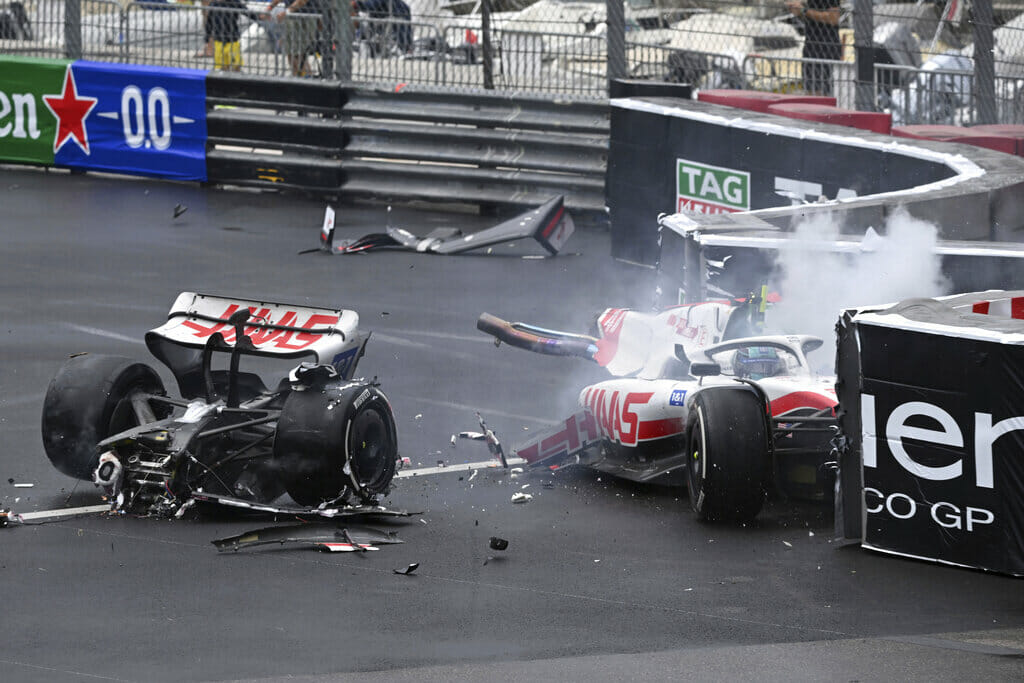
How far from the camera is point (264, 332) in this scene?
8250mm

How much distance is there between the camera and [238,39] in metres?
18.5

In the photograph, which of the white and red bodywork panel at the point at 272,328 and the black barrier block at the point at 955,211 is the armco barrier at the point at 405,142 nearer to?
the black barrier block at the point at 955,211

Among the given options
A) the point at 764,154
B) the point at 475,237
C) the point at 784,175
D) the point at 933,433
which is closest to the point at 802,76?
the point at 764,154

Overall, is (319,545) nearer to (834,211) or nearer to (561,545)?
(561,545)

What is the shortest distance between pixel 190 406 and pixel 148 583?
1.49m

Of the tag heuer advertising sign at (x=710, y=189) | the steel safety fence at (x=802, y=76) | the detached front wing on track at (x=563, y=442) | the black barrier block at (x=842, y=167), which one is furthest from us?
the steel safety fence at (x=802, y=76)

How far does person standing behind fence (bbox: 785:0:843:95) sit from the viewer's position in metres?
15.8

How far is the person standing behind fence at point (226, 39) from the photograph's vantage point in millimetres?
18406

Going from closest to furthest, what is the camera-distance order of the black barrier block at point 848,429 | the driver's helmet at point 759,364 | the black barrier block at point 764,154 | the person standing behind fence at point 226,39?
the black barrier block at point 848,429 < the driver's helmet at point 759,364 < the black barrier block at point 764,154 < the person standing behind fence at point 226,39

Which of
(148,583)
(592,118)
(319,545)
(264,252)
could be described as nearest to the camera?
(148,583)

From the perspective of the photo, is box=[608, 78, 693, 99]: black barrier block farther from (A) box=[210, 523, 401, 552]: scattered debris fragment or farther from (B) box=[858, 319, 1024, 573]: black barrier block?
(A) box=[210, 523, 401, 552]: scattered debris fragment

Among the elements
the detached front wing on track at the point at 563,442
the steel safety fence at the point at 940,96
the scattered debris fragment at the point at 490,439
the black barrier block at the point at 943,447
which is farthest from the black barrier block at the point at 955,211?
the steel safety fence at the point at 940,96

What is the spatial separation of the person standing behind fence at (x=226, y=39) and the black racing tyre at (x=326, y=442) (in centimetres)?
1191

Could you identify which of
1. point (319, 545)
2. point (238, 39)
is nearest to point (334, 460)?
point (319, 545)
